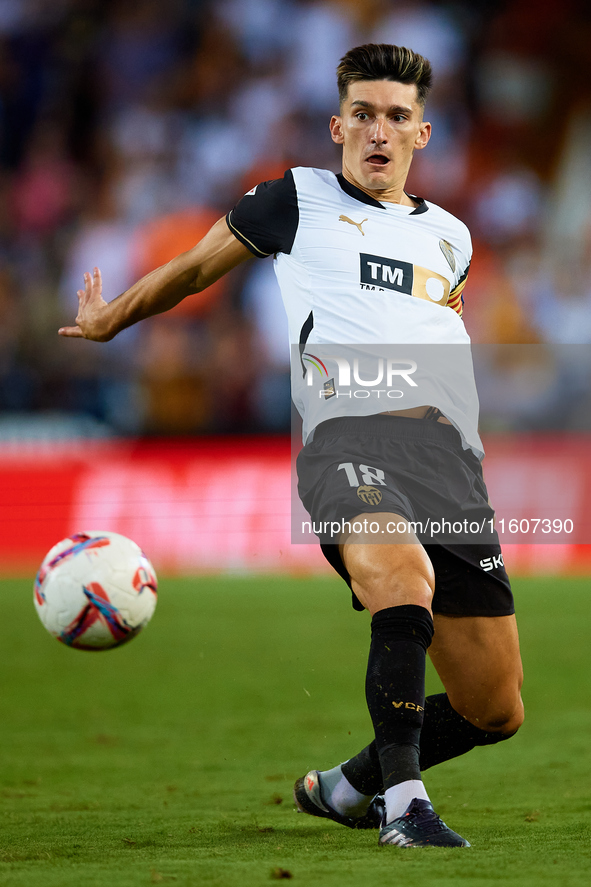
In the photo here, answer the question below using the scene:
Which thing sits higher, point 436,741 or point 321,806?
point 436,741

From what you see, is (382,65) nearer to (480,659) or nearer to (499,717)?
A: (480,659)

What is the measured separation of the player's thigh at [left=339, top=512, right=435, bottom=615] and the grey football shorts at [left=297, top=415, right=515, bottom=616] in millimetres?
54

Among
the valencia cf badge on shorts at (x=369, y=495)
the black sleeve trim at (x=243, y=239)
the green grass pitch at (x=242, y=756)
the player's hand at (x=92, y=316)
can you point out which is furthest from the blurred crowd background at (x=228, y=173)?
the valencia cf badge on shorts at (x=369, y=495)

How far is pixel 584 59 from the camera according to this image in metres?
15.5

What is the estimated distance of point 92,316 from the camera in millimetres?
4305

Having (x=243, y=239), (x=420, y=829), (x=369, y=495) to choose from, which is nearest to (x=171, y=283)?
(x=243, y=239)

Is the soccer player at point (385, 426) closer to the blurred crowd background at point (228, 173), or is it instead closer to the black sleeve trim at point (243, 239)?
the black sleeve trim at point (243, 239)

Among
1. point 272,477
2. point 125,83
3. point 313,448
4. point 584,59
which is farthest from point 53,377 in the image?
point 313,448

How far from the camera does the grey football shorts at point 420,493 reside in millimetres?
3490

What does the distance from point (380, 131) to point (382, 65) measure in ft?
0.76

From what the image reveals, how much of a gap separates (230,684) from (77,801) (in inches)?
111

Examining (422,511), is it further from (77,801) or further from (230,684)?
(230,684)

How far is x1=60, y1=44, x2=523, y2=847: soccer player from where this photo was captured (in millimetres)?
3340

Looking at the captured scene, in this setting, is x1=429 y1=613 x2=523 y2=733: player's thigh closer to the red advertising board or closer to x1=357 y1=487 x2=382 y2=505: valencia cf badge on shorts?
x1=357 y1=487 x2=382 y2=505: valencia cf badge on shorts
